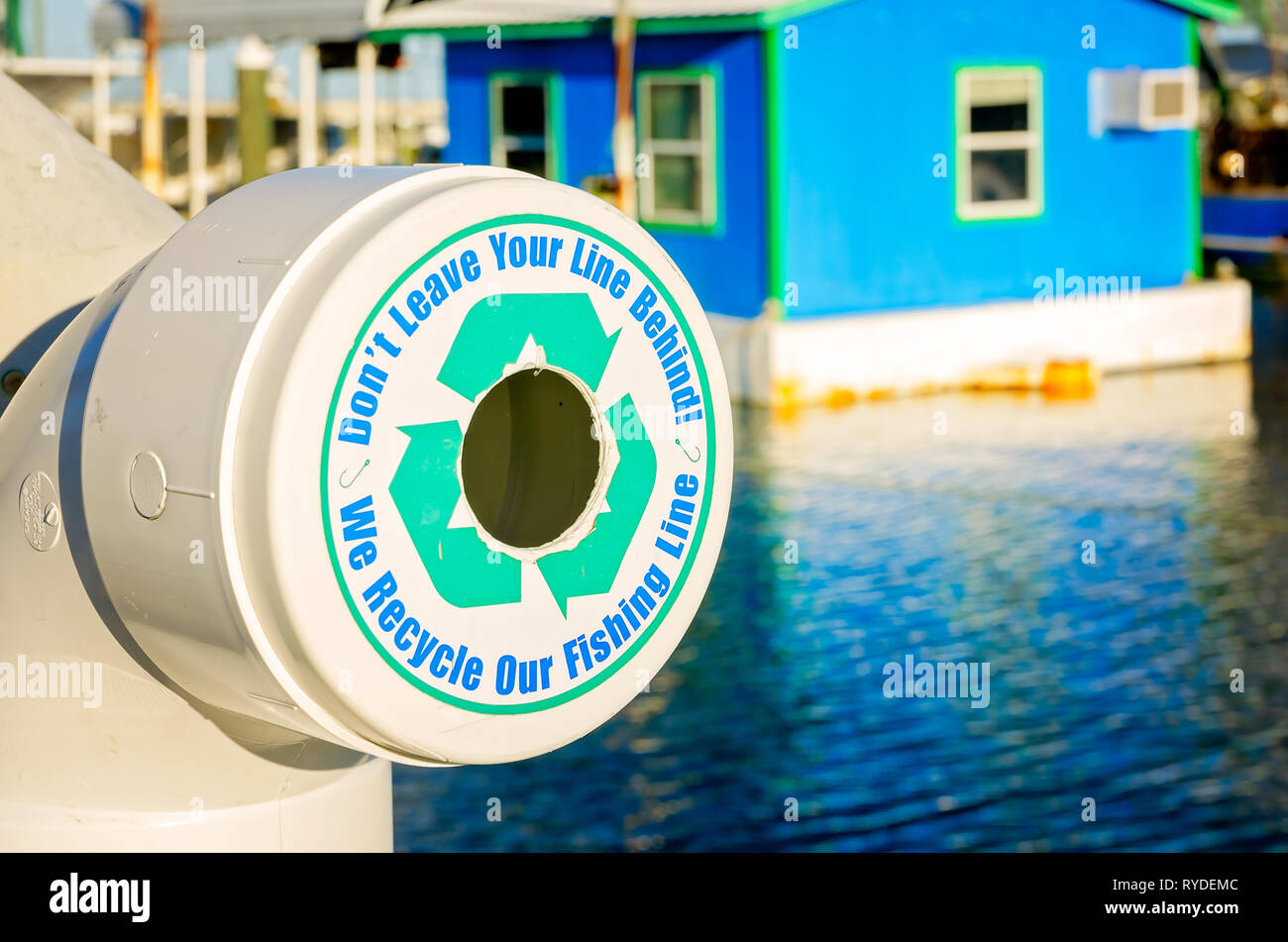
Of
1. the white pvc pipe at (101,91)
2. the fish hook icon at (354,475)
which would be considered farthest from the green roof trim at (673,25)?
the fish hook icon at (354,475)

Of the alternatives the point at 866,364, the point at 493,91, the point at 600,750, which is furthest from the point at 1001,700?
the point at 493,91

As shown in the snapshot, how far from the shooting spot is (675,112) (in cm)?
1639

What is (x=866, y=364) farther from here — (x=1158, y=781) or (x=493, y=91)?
(x=1158, y=781)

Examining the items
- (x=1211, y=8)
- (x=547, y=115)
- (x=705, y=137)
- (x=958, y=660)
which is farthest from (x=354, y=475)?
(x=1211, y=8)

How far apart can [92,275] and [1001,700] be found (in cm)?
568

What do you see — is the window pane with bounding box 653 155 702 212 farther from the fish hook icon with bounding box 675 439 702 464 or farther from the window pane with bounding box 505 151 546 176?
the fish hook icon with bounding box 675 439 702 464

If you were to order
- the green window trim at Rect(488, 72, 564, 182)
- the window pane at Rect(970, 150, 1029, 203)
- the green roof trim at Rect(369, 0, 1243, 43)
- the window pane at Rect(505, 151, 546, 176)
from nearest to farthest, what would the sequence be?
the green roof trim at Rect(369, 0, 1243, 43), the window pane at Rect(970, 150, 1029, 203), the green window trim at Rect(488, 72, 564, 182), the window pane at Rect(505, 151, 546, 176)

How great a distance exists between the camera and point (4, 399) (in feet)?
7.53

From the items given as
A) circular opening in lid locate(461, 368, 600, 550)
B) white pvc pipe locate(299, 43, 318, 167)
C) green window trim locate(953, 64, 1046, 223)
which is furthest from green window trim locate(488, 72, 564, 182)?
circular opening in lid locate(461, 368, 600, 550)

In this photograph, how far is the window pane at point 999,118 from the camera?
1642cm

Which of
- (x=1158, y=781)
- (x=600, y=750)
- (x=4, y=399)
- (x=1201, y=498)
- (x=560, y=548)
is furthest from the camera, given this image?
(x=1201, y=498)

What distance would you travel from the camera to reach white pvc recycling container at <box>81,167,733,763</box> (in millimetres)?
1688

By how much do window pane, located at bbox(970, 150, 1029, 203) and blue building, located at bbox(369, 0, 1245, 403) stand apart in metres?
0.02

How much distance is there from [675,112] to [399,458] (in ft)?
49.2
